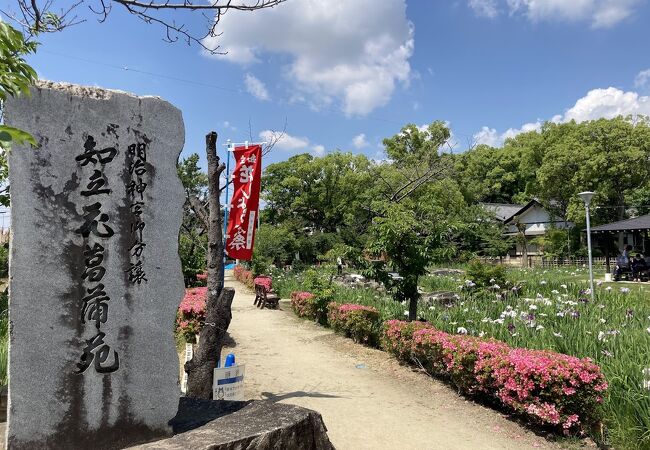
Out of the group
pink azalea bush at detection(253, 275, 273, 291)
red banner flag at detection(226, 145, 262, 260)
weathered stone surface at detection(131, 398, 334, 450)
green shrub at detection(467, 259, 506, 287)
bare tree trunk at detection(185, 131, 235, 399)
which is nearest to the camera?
weathered stone surface at detection(131, 398, 334, 450)

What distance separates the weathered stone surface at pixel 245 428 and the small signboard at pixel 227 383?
107cm

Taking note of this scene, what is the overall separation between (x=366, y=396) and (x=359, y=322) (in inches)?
122

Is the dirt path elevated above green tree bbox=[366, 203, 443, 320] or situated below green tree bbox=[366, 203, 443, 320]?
below

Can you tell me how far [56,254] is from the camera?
9.64ft

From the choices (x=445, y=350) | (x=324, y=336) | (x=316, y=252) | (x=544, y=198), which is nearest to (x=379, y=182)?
(x=316, y=252)

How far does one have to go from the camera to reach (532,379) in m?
4.94

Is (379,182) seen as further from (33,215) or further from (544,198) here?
(33,215)

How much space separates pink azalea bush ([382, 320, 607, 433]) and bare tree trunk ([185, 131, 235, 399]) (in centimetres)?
314

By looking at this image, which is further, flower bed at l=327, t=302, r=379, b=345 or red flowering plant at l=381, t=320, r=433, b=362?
flower bed at l=327, t=302, r=379, b=345

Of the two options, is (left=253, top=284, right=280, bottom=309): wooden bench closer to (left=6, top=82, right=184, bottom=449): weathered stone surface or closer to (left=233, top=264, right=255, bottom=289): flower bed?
(left=233, top=264, right=255, bottom=289): flower bed

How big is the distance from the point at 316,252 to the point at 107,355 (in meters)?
25.3

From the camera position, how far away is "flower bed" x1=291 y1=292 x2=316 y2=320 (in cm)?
1268

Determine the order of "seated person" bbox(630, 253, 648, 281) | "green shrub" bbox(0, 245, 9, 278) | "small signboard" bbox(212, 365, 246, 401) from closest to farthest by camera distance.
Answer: "small signboard" bbox(212, 365, 246, 401), "seated person" bbox(630, 253, 648, 281), "green shrub" bbox(0, 245, 9, 278)

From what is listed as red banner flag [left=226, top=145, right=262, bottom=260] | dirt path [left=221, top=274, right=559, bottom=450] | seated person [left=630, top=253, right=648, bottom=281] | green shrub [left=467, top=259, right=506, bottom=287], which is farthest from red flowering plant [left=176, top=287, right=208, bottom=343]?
seated person [left=630, top=253, right=648, bottom=281]
